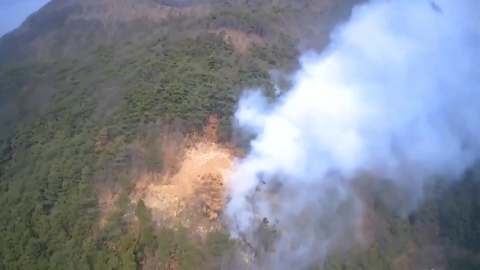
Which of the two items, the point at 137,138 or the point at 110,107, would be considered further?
the point at 110,107

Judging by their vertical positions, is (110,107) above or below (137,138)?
above

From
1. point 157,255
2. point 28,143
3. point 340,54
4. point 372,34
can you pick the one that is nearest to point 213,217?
point 157,255

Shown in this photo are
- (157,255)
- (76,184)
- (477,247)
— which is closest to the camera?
(157,255)

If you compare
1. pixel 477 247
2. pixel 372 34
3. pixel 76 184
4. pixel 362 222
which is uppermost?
pixel 76 184

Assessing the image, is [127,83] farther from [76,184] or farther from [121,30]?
[121,30]

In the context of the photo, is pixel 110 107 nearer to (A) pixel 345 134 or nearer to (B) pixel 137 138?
(B) pixel 137 138

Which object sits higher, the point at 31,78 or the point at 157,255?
the point at 31,78

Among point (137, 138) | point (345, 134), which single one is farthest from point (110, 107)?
point (345, 134)

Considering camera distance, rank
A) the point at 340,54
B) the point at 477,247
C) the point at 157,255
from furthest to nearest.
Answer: the point at 340,54 → the point at 477,247 → the point at 157,255
